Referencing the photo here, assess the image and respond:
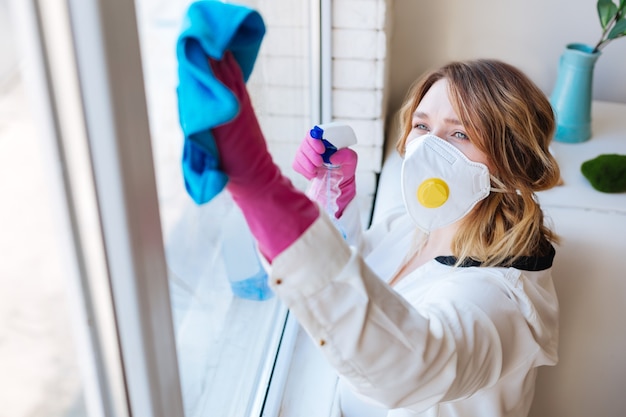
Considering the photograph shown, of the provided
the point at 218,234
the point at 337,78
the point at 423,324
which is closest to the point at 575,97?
the point at 337,78

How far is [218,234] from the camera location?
3.92ft

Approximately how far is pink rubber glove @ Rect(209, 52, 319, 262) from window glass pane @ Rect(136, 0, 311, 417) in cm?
11

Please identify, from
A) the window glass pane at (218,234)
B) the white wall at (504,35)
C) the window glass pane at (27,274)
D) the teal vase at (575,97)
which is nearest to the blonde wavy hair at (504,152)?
the window glass pane at (218,234)

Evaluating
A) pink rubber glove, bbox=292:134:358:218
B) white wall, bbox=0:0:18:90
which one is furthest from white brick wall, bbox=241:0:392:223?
white wall, bbox=0:0:18:90

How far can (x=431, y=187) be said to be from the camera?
3.34 feet

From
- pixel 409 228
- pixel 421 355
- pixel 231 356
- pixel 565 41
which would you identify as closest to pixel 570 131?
pixel 565 41

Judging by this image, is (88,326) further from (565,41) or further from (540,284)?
(565,41)

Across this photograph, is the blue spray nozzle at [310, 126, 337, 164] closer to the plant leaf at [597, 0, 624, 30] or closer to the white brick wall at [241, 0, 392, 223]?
the white brick wall at [241, 0, 392, 223]

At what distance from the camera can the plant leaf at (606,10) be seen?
1.72 metres

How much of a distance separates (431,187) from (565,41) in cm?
118

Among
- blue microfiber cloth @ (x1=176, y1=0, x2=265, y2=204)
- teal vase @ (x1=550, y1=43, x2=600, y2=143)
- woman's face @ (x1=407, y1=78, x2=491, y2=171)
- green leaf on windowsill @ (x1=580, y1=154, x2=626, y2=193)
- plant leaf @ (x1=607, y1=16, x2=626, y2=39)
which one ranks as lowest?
green leaf on windowsill @ (x1=580, y1=154, x2=626, y2=193)

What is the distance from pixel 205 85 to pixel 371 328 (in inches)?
12.1

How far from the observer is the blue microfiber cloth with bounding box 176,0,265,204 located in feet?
1.98

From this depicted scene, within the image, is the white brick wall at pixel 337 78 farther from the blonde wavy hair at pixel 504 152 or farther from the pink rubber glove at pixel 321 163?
the blonde wavy hair at pixel 504 152
